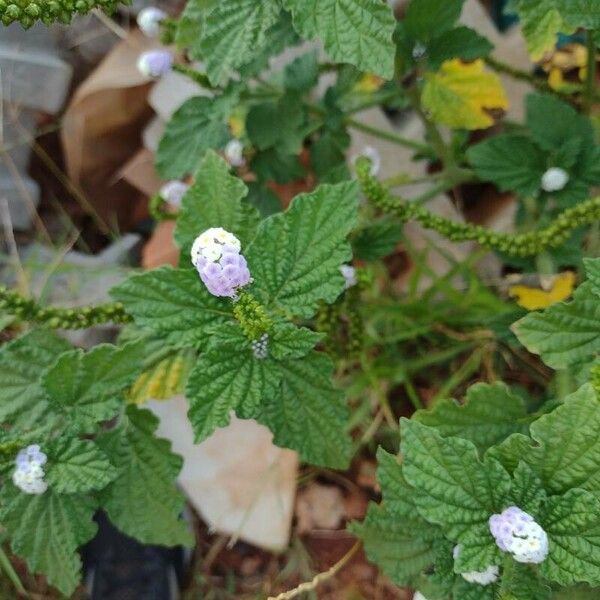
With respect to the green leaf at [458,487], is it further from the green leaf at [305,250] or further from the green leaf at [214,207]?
the green leaf at [214,207]

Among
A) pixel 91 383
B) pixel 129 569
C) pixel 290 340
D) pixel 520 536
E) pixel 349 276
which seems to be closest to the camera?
pixel 520 536

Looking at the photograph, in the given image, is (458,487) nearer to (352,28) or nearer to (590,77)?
(352,28)

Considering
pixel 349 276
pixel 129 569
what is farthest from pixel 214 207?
pixel 129 569

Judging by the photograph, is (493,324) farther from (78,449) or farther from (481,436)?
(78,449)

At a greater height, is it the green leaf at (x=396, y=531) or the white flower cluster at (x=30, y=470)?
the white flower cluster at (x=30, y=470)

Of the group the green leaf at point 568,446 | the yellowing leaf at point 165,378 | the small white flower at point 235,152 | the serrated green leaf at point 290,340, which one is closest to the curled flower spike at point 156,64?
the small white flower at point 235,152

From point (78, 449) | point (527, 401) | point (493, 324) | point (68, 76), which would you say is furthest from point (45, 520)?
point (68, 76)
